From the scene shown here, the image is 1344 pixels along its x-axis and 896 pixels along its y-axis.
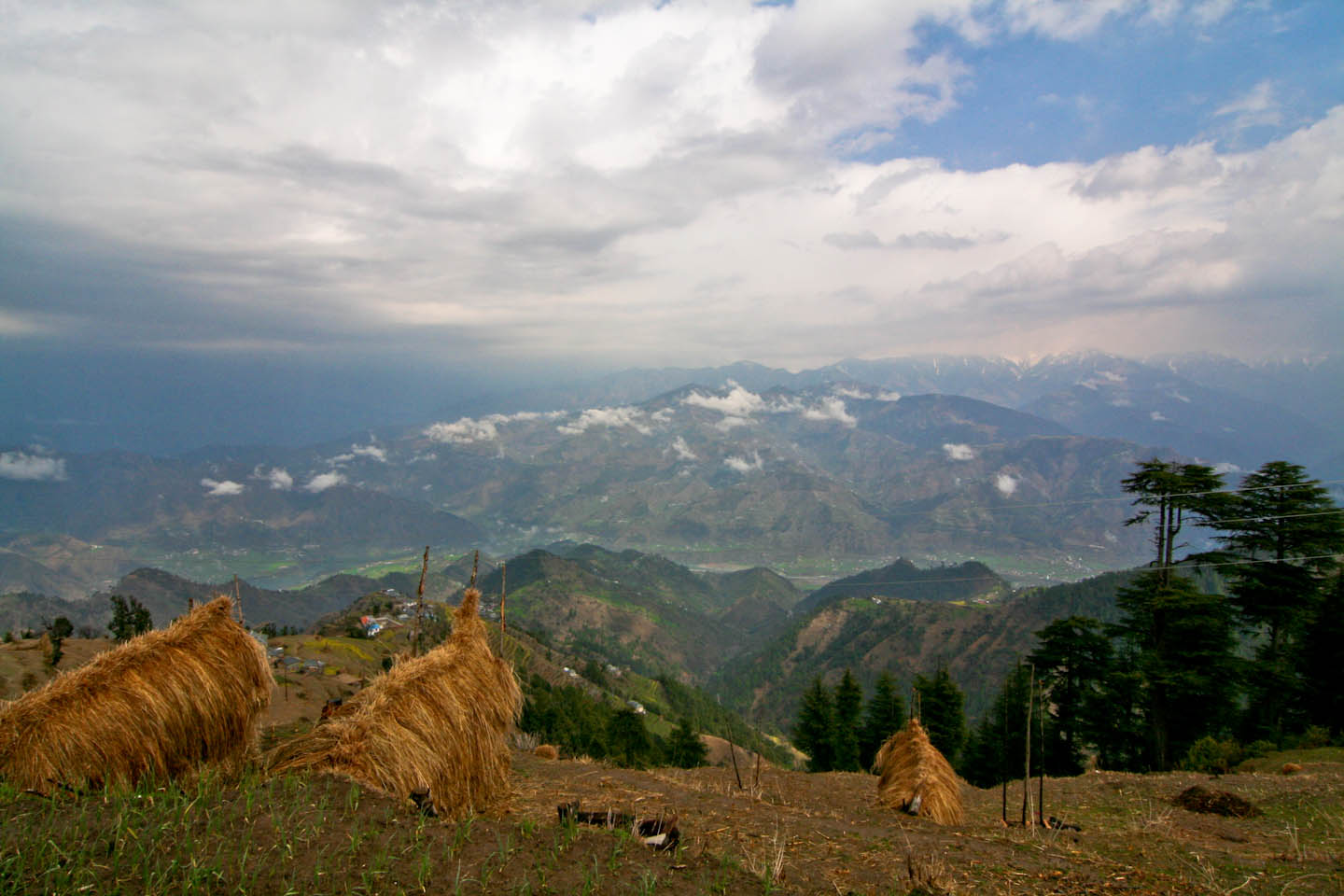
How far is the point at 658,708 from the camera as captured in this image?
116m

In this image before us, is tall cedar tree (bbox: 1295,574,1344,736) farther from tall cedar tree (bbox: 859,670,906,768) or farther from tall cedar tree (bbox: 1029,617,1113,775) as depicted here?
tall cedar tree (bbox: 859,670,906,768)

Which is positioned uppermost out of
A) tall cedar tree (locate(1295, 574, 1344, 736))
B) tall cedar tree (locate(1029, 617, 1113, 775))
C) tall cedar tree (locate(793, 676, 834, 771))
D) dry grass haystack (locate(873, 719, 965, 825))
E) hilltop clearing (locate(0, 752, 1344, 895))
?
A: hilltop clearing (locate(0, 752, 1344, 895))

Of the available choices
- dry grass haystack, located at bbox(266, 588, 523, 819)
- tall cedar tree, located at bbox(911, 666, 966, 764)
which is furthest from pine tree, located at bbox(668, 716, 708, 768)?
dry grass haystack, located at bbox(266, 588, 523, 819)

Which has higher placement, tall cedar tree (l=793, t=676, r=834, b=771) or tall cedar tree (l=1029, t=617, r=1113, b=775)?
tall cedar tree (l=1029, t=617, r=1113, b=775)

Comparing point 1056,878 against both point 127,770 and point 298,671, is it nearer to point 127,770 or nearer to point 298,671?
point 127,770

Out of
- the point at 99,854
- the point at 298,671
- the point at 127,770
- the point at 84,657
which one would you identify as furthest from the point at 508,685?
the point at 298,671

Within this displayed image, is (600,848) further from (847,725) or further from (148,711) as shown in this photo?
(847,725)

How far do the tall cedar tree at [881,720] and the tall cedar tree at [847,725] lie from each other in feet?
2.76

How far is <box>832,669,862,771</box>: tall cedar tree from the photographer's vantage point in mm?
39656

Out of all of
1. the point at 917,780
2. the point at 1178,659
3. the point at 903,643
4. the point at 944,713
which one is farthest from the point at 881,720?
the point at 903,643

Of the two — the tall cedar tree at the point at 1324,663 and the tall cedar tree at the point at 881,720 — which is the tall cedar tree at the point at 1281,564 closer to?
the tall cedar tree at the point at 1324,663

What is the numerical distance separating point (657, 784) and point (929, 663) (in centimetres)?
15053

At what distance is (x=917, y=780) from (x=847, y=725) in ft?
112

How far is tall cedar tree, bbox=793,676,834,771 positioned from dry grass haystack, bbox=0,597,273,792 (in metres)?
40.0
